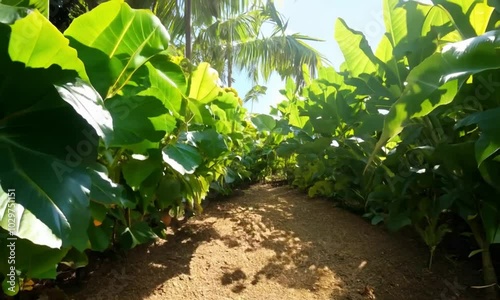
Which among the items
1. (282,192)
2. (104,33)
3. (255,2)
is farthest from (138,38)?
(255,2)

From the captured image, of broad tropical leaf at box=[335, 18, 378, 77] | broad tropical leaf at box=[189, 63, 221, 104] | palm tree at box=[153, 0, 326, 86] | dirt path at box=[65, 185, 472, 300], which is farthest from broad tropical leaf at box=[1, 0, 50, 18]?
palm tree at box=[153, 0, 326, 86]

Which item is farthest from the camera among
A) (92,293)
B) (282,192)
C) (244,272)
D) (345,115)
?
(282,192)

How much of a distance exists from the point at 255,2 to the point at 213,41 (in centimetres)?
206

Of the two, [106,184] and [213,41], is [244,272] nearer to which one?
[106,184]

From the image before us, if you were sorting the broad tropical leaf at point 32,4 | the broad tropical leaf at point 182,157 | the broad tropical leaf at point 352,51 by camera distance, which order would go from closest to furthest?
1. the broad tropical leaf at point 32,4
2. the broad tropical leaf at point 182,157
3. the broad tropical leaf at point 352,51

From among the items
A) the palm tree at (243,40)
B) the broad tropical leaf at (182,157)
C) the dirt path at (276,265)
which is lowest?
the dirt path at (276,265)

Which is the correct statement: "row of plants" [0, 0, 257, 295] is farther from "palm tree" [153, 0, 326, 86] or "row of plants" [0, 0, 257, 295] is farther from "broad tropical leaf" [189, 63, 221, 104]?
"palm tree" [153, 0, 326, 86]

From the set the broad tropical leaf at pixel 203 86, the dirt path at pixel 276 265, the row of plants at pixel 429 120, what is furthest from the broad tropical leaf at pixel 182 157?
the row of plants at pixel 429 120

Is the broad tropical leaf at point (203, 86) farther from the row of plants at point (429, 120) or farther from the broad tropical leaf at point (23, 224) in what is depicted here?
the broad tropical leaf at point (23, 224)

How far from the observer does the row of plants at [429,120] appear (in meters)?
0.65

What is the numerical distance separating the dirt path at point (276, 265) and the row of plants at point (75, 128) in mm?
144

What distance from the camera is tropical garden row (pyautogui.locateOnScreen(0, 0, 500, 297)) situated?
53cm

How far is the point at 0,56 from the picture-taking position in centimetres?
55

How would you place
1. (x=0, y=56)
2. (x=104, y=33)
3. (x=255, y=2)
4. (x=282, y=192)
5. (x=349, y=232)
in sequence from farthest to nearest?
(x=255, y=2), (x=282, y=192), (x=349, y=232), (x=104, y=33), (x=0, y=56)
